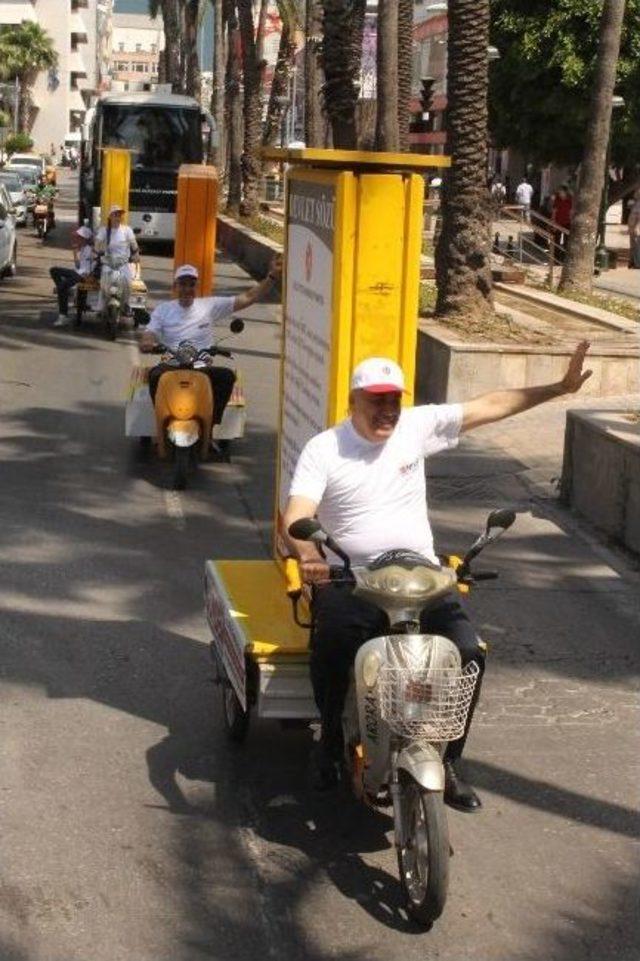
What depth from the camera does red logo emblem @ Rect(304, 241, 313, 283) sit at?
755 centimetres

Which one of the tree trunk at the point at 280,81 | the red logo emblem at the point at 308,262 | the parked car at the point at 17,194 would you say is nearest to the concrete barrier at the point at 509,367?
the red logo emblem at the point at 308,262

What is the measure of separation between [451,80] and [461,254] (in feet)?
6.59

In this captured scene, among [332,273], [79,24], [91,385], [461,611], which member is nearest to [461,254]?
[91,385]

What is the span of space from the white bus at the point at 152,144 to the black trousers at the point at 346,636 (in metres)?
33.1

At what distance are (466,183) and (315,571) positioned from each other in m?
13.1

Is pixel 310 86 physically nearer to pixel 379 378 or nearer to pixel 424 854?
pixel 379 378

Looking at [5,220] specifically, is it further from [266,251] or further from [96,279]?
[96,279]

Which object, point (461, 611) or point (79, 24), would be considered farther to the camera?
point (79, 24)

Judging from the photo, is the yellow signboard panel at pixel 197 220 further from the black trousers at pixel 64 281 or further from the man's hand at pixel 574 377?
the man's hand at pixel 574 377

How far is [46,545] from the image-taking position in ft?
34.2

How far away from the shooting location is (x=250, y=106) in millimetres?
43969

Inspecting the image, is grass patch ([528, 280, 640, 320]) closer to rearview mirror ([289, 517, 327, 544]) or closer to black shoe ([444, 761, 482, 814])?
black shoe ([444, 761, 482, 814])

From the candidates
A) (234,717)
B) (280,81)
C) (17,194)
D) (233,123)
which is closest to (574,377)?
(234,717)

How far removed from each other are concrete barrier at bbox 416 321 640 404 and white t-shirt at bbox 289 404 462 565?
9997mm
